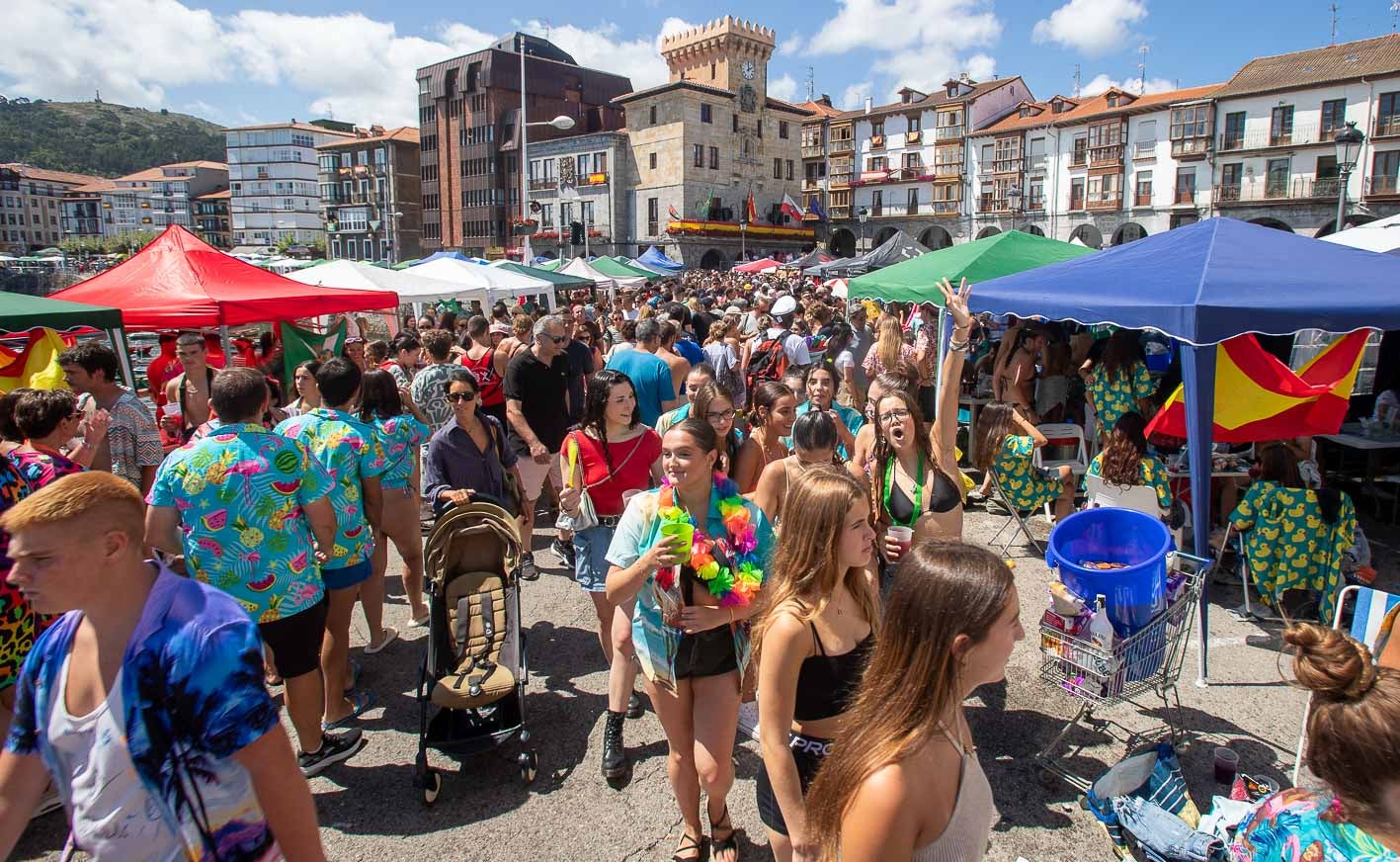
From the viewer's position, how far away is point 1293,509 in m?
4.82

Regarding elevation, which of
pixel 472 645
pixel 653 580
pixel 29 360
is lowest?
pixel 472 645

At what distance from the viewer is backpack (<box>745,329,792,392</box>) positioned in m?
8.88

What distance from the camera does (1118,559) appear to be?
382cm

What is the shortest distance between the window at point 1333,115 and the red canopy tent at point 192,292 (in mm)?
46802

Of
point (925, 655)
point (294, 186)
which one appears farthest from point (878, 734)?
point (294, 186)

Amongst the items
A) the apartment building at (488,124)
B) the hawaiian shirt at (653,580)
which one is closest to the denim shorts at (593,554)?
the hawaiian shirt at (653,580)

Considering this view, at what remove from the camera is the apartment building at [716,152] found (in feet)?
169

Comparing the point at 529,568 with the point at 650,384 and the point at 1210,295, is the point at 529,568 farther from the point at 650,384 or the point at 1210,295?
the point at 1210,295

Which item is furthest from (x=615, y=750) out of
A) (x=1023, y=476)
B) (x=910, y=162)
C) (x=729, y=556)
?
(x=910, y=162)

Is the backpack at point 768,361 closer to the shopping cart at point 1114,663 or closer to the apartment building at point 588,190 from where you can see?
the shopping cart at point 1114,663

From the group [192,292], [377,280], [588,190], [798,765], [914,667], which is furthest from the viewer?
[588,190]

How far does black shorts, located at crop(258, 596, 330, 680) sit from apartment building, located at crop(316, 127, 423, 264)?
7552 centimetres

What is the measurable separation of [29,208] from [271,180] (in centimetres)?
4176

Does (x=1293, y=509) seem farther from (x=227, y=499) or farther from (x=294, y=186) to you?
(x=294, y=186)
